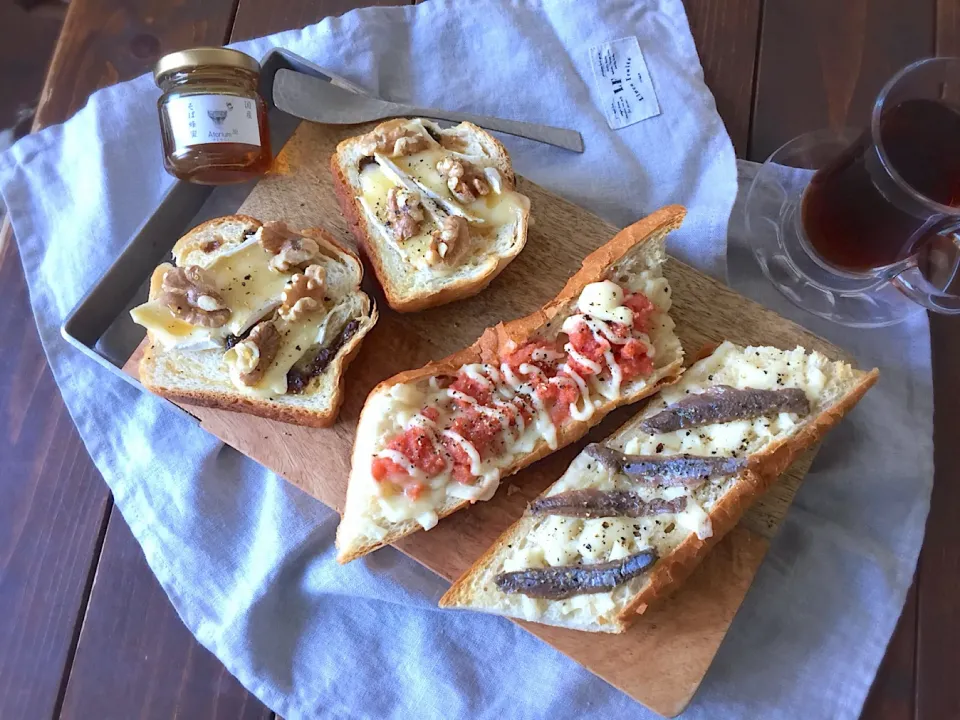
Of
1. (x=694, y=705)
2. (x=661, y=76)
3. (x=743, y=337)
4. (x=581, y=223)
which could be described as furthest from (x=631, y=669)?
(x=661, y=76)

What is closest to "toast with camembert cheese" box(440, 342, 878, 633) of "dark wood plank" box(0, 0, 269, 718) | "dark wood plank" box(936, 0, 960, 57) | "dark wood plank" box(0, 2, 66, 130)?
"dark wood plank" box(0, 0, 269, 718)

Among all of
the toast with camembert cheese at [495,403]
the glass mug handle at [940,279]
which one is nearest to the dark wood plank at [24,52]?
the toast with camembert cheese at [495,403]

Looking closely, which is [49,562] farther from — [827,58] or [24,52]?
[827,58]

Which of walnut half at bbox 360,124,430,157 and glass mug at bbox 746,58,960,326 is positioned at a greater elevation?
walnut half at bbox 360,124,430,157

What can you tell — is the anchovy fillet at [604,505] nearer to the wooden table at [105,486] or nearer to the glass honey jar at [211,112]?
the wooden table at [105,486]

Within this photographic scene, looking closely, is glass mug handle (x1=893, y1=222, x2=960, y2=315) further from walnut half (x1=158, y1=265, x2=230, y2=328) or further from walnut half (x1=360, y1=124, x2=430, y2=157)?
walnut half (x1=158, y1=265, x2=230, y2=328)
